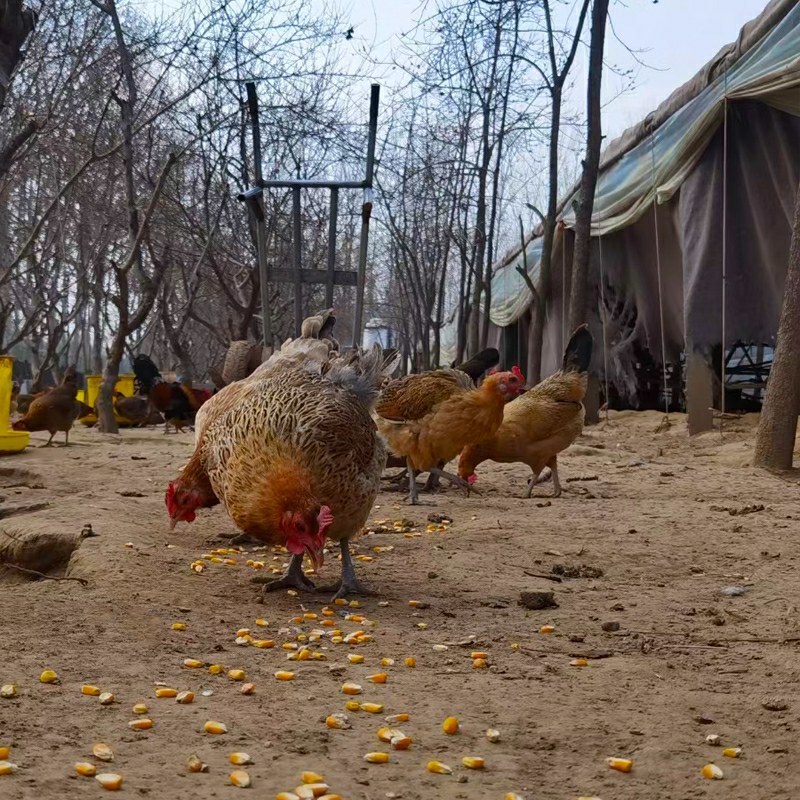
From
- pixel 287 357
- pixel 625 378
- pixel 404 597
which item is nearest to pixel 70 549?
pixel 287 357

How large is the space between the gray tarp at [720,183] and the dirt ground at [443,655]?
5.05 metres

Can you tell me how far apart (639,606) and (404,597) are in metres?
0.98

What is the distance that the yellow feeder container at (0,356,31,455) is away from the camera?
31.0 ft

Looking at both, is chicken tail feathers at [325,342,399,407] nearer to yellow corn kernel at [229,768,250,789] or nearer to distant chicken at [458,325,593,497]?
yellow corn kernel at [229,768,250,789]

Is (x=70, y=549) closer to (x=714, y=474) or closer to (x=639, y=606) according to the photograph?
(x=639, y=606)

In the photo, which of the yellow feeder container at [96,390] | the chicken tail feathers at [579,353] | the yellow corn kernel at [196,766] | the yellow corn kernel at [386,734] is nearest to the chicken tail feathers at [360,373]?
the yellow corn kernel at [386,734]

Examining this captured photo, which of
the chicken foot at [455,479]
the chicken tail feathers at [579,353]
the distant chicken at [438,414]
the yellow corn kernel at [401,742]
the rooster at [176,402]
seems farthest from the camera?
the rooster at [176,402]

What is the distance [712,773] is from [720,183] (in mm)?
9482

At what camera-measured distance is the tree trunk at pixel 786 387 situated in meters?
7.43

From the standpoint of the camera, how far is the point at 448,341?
A: 3656 centimetres

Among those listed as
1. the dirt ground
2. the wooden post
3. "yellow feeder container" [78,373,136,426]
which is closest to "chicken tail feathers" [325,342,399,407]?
the dirt ground

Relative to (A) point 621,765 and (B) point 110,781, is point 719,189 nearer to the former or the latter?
(A) point 621,765

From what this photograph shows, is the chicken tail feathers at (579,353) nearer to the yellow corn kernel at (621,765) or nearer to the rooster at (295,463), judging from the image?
the rooster at (295,463)

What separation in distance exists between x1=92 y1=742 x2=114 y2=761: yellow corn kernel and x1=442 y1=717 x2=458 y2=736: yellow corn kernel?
83cm
